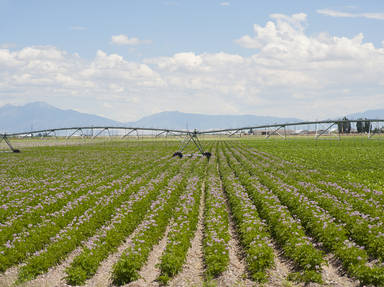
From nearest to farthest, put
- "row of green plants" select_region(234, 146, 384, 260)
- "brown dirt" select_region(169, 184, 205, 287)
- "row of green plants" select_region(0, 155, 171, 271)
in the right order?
"brown dirt" select_region(169, 184, 205, 287) < "row of green plants" select_region(234, 146, 384, 260) < "row of green plants" select_region(0, 155, 171, 271)

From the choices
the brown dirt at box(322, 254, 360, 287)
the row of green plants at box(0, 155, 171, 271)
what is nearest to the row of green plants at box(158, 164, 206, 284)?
the row of green plants at box(0, 155, 171, 271)

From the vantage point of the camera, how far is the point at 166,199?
59.3 ft

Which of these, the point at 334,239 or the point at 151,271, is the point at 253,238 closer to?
the point at 334,239

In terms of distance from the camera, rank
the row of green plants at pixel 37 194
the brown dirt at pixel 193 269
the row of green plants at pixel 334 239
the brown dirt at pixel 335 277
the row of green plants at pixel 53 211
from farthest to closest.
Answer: the row of green plants at pixel 37 194 < the row of green plants at pixel 53 211 < the brown dirt at pixel 193 269 < the brown dirt at pixel 335 277 < the row of green plants at pixel 334 239

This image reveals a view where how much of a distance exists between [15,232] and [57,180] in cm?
1277

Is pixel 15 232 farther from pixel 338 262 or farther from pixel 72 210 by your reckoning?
pixel 338 262

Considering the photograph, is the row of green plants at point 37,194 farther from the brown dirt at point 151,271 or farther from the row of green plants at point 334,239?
the row of green plants at point 334,239

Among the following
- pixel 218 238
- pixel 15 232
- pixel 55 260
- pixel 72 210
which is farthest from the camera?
pixel 72 210


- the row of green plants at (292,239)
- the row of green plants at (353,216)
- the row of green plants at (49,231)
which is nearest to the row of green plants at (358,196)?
the row of green plants at (353,216)

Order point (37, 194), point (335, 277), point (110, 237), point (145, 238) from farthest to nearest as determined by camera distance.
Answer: point (37, 194) → point (110, 237) → point (145, 238) → point (335, 277)

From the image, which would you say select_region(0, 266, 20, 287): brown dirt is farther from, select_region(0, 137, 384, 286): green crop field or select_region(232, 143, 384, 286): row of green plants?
select_region(232, 143, 384, 286): row of green plants

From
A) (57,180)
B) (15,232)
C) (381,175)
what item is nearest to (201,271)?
(15,232)

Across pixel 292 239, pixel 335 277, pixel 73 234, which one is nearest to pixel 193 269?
pixel 292 239

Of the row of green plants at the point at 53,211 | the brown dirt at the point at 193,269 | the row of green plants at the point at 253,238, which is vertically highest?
the row of green plants at the point at 53,211
